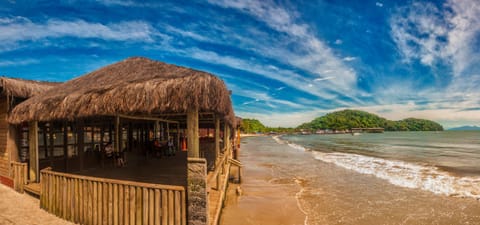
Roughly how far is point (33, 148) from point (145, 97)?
495 centimetres

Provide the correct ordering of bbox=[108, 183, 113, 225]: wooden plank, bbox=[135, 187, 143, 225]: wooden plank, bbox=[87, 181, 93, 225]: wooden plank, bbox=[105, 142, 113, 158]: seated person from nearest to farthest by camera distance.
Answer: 1. bbox=[135, 187, 143, 225]: wooden plank
2. bbox=[108, 183, 113, 225]: wooden plank
3. bbox=[87, 181, 93, 225]: wooden plank
4. bbox=[105, 142, 113, 158]: seated person

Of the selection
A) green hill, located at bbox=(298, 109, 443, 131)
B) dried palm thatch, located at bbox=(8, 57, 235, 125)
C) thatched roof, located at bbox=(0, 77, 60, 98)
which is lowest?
green hill, located at bbox=(298, 109, 443, 131)

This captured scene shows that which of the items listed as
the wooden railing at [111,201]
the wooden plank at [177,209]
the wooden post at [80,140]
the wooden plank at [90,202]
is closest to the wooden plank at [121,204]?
the wooden railing at [111,201]

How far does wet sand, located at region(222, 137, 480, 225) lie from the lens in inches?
270

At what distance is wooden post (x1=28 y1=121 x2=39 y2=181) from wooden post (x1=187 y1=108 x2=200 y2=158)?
533 centimetres

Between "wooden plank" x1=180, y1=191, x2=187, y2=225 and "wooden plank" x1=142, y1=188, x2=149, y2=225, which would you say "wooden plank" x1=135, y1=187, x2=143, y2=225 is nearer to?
"wooden plank" x1=142, y1=188, x2=149, y2=225

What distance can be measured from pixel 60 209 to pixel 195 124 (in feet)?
12.0

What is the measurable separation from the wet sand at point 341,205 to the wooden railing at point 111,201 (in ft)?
8.78

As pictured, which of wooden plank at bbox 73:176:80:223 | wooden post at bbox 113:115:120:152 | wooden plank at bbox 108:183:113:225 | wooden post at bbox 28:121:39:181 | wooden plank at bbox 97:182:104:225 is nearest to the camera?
wooden plank at bbox 108:183:113:225

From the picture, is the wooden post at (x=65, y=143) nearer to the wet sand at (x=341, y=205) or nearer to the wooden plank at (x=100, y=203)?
the wooden plank at (x=100, y=203)

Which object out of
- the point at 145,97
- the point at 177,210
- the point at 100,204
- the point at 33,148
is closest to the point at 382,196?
the point at 177,210

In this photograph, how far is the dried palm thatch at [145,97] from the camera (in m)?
4.11

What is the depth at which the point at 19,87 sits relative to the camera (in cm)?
747

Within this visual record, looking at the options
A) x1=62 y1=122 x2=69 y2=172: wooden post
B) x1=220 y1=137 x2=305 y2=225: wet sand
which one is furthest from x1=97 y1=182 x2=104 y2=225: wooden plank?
x1=62 y1=122 x2=69 y2=172: wooden post
